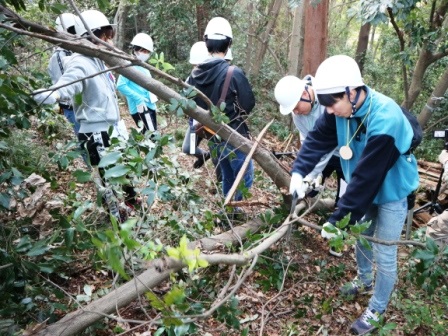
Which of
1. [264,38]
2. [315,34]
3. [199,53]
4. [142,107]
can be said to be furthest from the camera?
[264,38]

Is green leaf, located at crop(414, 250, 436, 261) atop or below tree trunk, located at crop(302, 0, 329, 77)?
below

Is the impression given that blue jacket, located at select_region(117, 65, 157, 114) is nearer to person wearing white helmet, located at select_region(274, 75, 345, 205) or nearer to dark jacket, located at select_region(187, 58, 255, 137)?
dark jacket, located at select_region(187, 58, 255, 137)

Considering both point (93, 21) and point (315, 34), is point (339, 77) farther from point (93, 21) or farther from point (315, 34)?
point (315, 34)

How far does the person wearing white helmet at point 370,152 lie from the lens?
2.28 meters

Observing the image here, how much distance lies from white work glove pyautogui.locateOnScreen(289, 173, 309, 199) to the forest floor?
40 centimetres

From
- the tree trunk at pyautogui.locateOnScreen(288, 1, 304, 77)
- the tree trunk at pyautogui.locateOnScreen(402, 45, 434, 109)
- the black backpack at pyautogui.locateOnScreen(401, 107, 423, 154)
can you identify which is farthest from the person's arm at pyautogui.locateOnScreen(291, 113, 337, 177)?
the tree trunk at pyautogui.locateOnScreen(288, 1, 304, 77)

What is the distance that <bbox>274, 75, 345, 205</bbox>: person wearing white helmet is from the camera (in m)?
2.92

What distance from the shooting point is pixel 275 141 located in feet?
27.9

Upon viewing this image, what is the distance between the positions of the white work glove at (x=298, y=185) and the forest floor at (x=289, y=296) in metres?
0.40

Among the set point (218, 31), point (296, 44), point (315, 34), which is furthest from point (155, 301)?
point (296, 44)

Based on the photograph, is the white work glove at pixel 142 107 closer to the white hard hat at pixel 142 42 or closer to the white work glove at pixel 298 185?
the white hard hat at pixel 142 42

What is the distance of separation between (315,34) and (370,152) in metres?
3.41

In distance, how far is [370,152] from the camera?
7.44 feet

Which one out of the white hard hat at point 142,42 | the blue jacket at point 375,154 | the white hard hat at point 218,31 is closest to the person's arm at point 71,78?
the white hard hat at point 218,31
